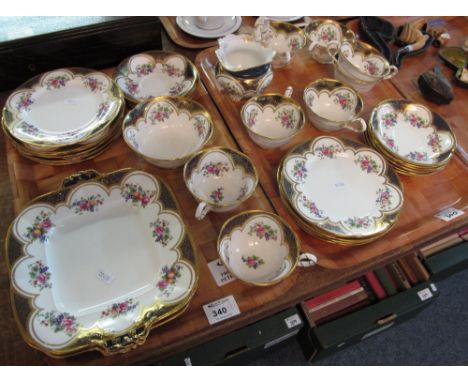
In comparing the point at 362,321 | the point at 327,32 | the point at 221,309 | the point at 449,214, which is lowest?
the point at 362,321

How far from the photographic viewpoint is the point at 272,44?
1.21 meters

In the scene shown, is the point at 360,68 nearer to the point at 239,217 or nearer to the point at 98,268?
the point at 239,217

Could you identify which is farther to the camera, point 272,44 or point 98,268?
point 272,44

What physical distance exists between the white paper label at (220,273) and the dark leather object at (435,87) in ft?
2.80

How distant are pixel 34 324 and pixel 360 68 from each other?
1.10 meters

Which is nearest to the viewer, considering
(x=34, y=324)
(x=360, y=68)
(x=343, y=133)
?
(x=34, y=324)

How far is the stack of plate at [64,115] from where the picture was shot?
87 cm

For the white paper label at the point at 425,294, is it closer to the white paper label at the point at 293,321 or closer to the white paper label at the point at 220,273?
the white paper label at the point at 293,321

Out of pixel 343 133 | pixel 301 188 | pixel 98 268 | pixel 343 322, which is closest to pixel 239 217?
pixel 301 188

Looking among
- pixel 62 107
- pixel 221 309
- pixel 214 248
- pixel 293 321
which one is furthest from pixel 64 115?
pixel 293 321

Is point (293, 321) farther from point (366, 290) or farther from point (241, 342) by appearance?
point (366, 290)

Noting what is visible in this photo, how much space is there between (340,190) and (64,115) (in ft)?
2.40

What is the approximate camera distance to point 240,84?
997mm

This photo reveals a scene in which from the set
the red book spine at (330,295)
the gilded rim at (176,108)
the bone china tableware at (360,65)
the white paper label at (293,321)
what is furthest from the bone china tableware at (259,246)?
the bone china tableware at (360,65)
